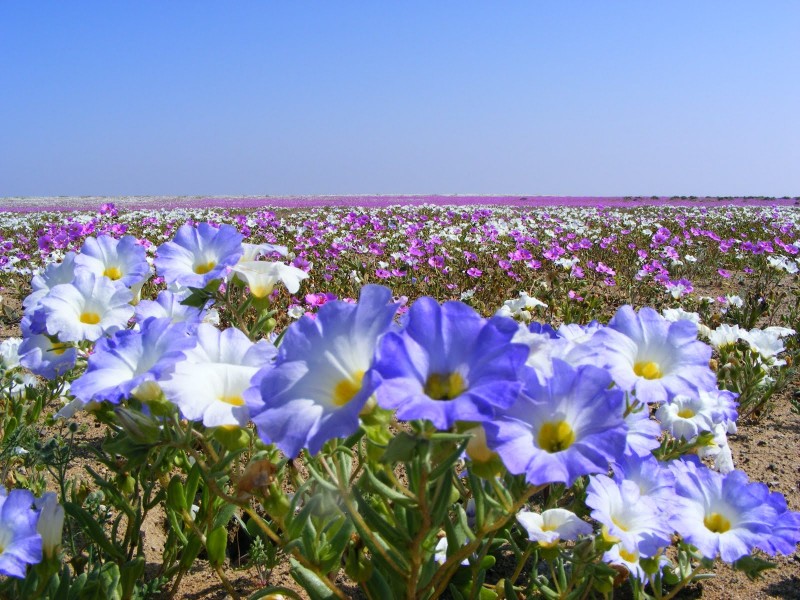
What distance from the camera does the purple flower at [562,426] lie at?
0.82m

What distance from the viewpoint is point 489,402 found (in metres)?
0.76

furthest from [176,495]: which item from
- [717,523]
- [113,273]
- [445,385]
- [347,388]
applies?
[717,523]

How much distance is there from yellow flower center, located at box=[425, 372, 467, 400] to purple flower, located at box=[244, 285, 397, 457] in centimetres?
9

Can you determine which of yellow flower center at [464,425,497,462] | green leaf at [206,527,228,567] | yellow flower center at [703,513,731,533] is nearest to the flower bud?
green leaf at [206,527,228,567]

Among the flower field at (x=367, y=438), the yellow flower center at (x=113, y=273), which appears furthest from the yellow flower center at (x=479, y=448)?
the yellow flower center at (x=113, y=273)

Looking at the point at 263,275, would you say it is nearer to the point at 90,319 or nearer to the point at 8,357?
the point at 90,319

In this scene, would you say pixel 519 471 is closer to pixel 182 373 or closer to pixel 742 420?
pixel 182 373

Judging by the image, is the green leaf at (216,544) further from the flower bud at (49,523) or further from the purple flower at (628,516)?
the purple flower at (628,516)

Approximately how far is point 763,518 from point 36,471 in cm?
286

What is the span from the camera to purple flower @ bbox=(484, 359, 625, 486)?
82 centimetres

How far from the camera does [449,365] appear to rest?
2.79 feet

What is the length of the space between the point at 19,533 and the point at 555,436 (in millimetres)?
1110

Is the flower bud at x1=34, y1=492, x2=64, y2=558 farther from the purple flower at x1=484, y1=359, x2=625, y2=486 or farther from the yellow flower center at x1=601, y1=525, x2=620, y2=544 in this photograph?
the yellow flower center at x1=601, y1=525, x2=620, y2=544

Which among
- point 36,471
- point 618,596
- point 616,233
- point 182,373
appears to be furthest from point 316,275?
point 616,233
